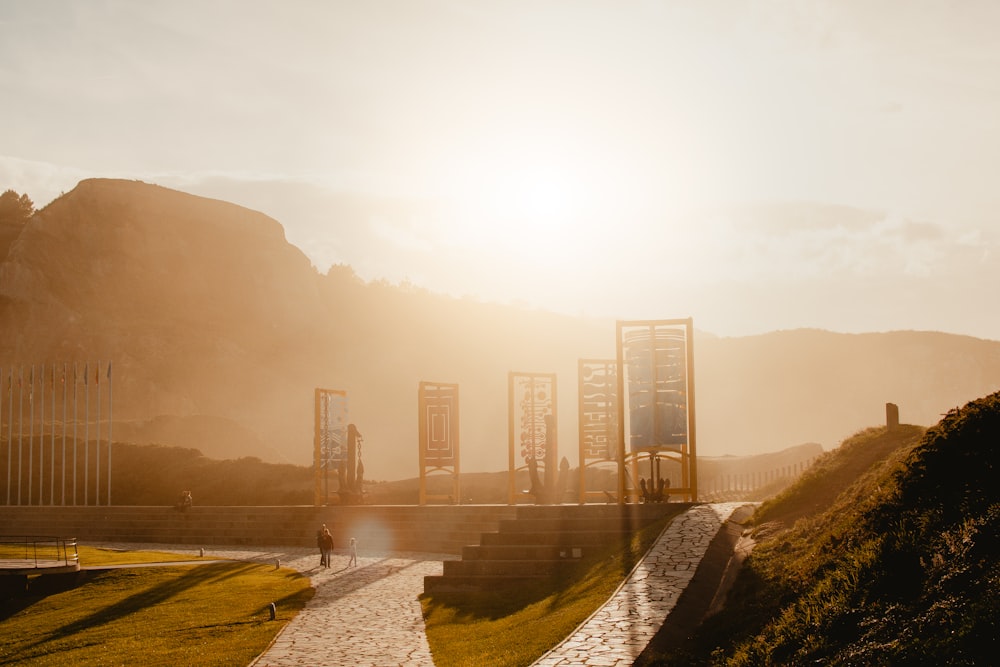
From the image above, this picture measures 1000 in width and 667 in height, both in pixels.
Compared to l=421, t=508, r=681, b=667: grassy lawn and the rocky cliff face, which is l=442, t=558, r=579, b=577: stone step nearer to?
l=421, t=508, r=681, b=667: grassy lawn

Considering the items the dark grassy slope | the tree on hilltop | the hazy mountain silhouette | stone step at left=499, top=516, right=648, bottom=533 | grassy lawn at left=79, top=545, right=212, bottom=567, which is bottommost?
grassy lawn at left=79, top=545, right=212, bottom=567

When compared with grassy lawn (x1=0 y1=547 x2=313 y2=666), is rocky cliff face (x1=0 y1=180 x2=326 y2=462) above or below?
above

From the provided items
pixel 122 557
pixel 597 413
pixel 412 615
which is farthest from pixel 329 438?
pixel 412 615

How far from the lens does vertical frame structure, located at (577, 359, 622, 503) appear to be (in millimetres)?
24422

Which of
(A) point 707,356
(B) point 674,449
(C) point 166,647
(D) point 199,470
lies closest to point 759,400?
(A) point 707,356

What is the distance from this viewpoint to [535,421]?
Result: 26531mm

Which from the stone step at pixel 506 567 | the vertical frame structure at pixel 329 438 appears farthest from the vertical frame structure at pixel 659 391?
the vertical frame structure at pixel 329 438

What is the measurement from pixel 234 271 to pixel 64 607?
89.4 metres

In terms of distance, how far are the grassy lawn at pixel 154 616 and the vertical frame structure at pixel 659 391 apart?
758 cm

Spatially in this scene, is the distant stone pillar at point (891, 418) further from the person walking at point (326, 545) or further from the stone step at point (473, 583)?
the person walking at point (326, 545)

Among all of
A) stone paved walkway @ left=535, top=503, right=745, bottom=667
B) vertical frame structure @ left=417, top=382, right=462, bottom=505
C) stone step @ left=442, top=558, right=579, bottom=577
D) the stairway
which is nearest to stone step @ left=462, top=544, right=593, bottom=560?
the stairway

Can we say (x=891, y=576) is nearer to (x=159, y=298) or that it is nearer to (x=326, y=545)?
(x=326, y=545)

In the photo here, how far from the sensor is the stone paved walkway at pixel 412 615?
413 inches

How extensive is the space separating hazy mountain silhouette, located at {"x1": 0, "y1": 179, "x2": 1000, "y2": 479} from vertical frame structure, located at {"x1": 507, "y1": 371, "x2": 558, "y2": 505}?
163ft
